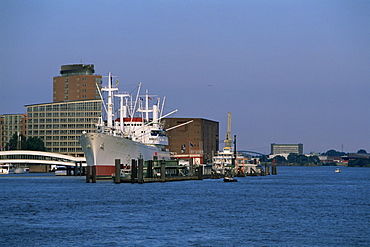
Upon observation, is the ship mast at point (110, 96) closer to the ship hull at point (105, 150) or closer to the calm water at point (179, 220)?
the ship hull at point (105, 150)

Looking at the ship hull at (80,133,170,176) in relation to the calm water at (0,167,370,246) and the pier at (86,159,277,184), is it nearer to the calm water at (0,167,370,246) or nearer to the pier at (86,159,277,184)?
the pier at (86,159,277,184)

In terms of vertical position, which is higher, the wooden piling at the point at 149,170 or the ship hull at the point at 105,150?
the ship hull at the point at 105,150

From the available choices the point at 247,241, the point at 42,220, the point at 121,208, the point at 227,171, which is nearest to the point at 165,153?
the point at 227,171

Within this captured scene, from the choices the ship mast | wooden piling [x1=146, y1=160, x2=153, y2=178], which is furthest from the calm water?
the ship mast

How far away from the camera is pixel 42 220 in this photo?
5694cm

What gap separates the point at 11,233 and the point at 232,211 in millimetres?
24261

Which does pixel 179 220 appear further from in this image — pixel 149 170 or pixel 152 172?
pixel 152 172

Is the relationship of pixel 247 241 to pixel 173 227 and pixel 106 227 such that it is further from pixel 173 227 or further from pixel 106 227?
pixel 106 227

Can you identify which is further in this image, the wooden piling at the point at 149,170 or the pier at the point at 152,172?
the wooden piling at the point at 149,170

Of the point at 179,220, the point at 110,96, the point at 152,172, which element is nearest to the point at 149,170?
the point at 152,172

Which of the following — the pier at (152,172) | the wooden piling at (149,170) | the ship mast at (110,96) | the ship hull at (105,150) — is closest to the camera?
the pier at (152,172)

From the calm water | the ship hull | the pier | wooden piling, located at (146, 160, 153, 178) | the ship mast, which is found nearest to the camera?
the calm water

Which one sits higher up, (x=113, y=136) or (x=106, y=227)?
(x=113, y=136)

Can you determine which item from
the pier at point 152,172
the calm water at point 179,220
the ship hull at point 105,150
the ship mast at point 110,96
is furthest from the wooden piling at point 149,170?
the calm water at point 179,220
